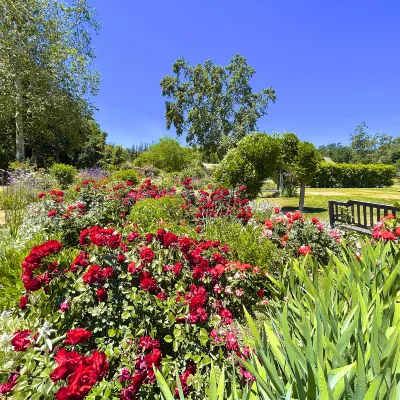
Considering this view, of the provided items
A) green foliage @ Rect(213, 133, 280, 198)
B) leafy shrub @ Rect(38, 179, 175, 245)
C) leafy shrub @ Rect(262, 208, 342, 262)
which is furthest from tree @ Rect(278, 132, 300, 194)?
leafy shrub @ Rect(38, 179, 175, 245)

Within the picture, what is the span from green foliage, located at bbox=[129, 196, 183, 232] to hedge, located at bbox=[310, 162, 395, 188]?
1888 centimetres

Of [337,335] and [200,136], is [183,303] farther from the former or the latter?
[200,136]

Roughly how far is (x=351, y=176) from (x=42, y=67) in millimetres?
24450

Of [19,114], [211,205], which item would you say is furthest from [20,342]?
[19,114]

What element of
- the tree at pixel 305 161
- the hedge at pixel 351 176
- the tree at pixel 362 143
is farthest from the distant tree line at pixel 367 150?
the tree at pixel 305 161

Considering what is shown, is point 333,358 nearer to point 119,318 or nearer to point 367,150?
point 119,318

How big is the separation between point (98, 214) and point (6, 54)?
1531 centimetres

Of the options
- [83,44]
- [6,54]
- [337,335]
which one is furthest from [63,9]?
[337,335]

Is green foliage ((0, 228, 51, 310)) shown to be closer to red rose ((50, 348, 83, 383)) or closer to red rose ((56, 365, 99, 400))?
red rose ((50, 348, 83, 383))

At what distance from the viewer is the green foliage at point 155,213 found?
385 centimetres

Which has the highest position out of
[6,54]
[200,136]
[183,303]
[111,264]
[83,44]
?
[83,44]

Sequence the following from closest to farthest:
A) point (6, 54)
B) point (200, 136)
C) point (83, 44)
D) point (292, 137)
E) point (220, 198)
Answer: point (220, 198)
point (292, 137)
point (6, 54)
point (83, 44)
point (200, 136)

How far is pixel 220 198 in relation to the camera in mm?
5176

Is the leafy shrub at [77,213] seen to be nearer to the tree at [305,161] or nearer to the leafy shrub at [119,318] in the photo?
the leafy shrub at [119,318]
